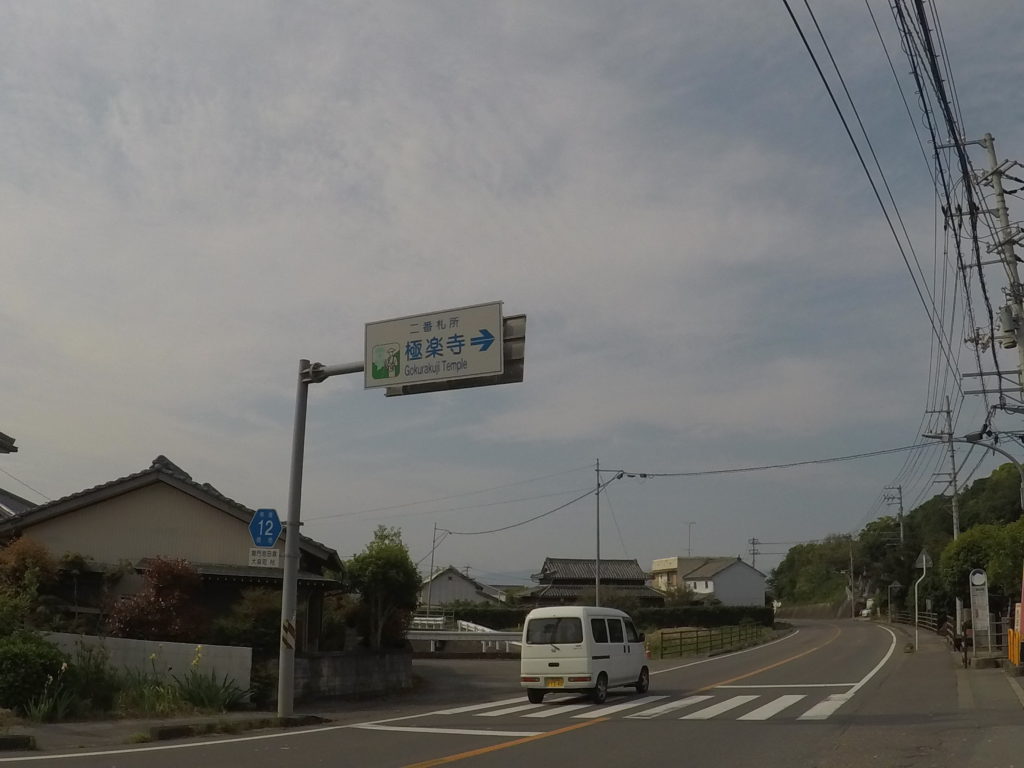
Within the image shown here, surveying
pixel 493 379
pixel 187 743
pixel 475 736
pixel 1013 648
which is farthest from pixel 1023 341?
pixel 187 743

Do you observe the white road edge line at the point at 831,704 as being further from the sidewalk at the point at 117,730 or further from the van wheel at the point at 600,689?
the sidewalk at the point at 117,730

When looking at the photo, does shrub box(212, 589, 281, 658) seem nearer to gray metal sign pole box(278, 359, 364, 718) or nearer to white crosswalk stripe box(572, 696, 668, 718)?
gray metal sign pole box(278, 359, 364, 718)

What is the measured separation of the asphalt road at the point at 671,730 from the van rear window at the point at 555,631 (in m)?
1.29

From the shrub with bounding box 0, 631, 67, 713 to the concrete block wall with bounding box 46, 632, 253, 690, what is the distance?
2.30 meters

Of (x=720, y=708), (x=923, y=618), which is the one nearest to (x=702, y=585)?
(x=923, y=618)

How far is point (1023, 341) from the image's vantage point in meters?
21.2

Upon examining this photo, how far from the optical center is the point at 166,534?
22.8m

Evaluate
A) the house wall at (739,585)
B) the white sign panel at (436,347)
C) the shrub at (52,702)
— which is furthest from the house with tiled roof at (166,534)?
the house wall at (739,585)

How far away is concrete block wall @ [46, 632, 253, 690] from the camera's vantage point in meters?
17.4

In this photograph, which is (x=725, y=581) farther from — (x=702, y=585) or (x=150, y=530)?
(x=150, y=530)

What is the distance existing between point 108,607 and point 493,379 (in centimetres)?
1076

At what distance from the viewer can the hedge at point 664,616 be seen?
62.7 metres

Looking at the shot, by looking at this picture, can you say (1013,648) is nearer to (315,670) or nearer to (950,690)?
(950,690)

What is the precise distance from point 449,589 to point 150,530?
2685 inches
